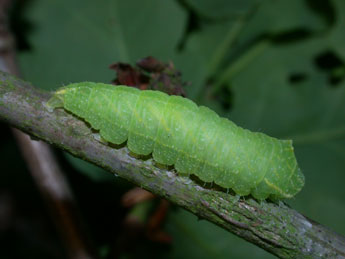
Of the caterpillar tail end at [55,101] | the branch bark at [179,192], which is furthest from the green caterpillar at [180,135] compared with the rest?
the branch bark at [179,192]

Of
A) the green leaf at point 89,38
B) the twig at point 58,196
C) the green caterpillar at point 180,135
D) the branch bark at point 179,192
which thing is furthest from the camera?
the green leaf at point 89,38

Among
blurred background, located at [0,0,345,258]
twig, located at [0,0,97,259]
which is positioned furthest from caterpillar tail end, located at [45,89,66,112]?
blurred background, located at [0,0,345,258]

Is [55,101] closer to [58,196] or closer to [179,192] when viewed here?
[179,192]

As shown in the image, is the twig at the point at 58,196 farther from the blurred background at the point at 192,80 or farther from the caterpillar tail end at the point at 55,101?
the caterpillar tail end at the point at 55,101

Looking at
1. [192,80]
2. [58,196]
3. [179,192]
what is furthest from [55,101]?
[192,80]

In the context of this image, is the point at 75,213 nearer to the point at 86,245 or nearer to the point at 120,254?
the point at 86,245

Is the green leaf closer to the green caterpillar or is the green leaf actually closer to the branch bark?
the green caterpillar
